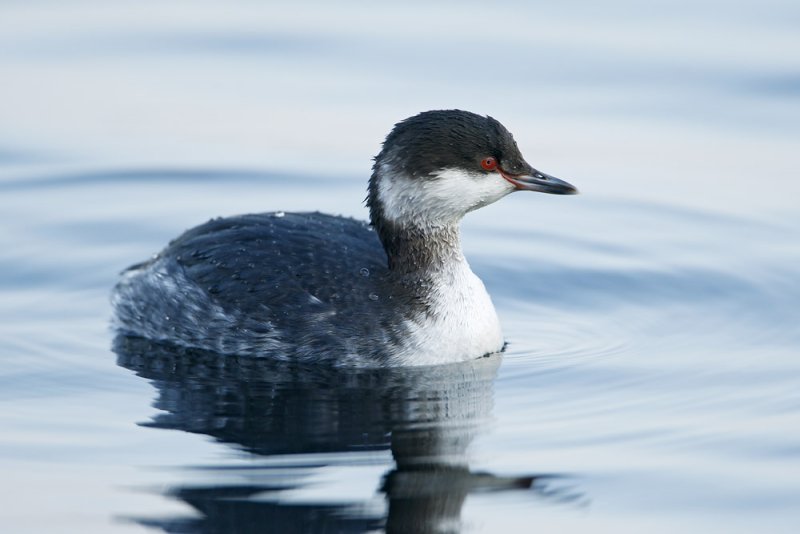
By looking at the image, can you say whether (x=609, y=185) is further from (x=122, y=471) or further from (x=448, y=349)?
(x=122, y=471)

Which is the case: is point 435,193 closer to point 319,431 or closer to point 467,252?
point 319,431

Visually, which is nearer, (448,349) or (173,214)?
(448,349)

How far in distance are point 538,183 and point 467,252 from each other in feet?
7.94

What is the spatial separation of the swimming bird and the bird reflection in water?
16 cm

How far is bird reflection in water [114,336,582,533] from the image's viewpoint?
852cm

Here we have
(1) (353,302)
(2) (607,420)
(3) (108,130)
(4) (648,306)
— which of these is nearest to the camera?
(2) (607,420)

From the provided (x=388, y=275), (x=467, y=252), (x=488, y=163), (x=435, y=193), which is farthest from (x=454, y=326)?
(x=467, y=252)

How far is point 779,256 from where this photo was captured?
1295cm

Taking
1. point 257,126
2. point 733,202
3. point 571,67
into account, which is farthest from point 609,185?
point 257,126

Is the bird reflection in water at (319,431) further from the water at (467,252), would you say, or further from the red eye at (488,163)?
the red eye at (488,163)

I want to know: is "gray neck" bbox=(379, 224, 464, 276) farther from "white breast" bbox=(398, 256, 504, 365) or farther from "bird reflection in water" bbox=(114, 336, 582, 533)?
"bird reflection in water" bbox=(114, 336, 582, 533)

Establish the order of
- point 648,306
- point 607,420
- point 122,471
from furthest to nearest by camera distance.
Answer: point 648,306 < point 607,420 < point 122,471

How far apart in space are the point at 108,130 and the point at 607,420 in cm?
774

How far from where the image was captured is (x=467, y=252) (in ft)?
44.5
